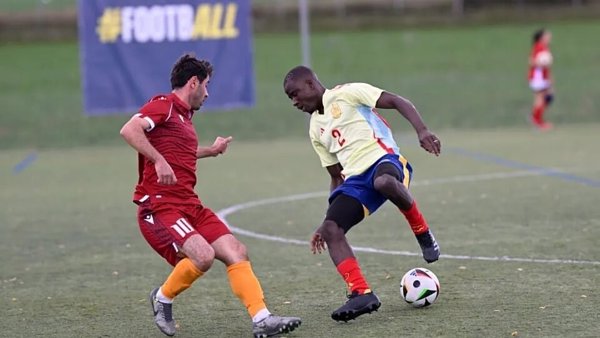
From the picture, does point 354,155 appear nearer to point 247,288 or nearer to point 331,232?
point 331,232

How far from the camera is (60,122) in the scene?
2389 cm

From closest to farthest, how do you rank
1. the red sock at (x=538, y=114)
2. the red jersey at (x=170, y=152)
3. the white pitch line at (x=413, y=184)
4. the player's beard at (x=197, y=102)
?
the red jersey at (x=170, y=152) < the player's beard at (x=197, y=102) < the white pitch line at (x=413, y=184) < the red sock at (x=538, y=114)

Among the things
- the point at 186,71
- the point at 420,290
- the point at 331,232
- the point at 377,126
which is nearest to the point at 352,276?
the point at 331,232

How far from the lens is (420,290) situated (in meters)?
7.59

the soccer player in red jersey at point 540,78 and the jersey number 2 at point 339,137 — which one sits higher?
the jersey number 2 at point 339,137

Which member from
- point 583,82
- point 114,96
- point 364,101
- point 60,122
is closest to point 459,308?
point 364,101

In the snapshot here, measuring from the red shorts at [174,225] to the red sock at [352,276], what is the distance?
821 mm

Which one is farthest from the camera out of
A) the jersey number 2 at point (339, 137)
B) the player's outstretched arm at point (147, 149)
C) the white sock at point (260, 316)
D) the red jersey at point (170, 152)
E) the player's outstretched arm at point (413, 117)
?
the jersey number 2 at point (339, 137)

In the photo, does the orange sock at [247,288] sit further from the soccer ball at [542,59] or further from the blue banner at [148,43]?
the soccer ball at [542,59]

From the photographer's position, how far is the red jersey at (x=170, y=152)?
7.12 meters

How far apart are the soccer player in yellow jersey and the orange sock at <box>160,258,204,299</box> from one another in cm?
90

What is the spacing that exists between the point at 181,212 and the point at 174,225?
0.43 ft

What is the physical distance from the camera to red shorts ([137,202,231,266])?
703 cm

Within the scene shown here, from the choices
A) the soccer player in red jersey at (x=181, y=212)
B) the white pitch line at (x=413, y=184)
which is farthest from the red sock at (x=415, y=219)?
the white pitch line at (x=413, y=184)
